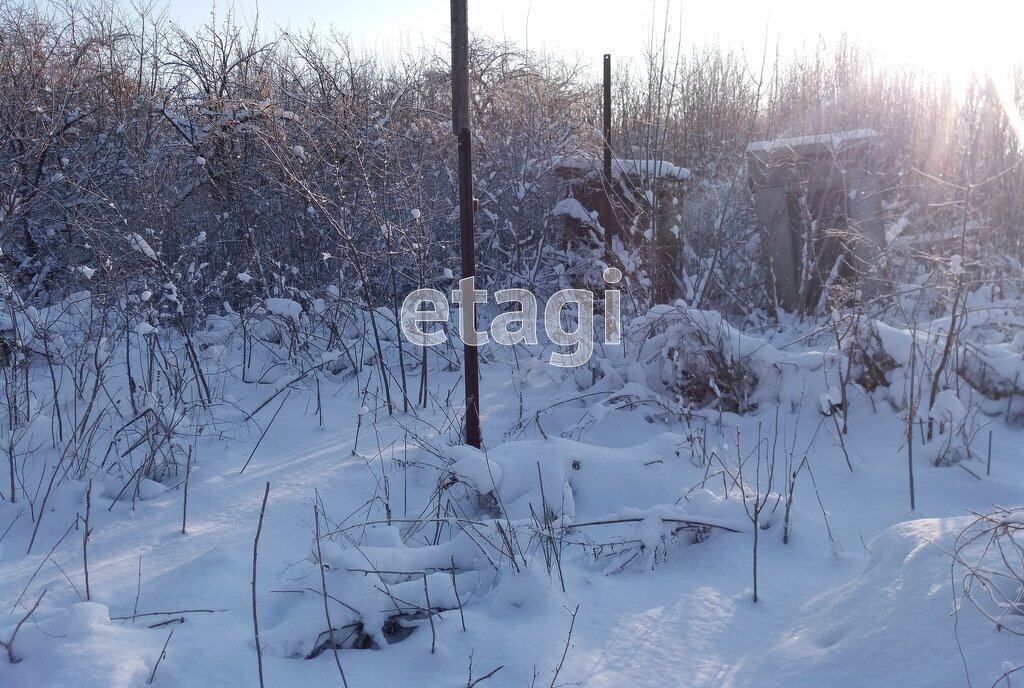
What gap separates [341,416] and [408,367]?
58.5 inches

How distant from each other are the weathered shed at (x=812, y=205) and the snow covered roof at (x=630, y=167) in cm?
85

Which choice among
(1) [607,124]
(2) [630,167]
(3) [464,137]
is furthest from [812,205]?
(3) [464,137]

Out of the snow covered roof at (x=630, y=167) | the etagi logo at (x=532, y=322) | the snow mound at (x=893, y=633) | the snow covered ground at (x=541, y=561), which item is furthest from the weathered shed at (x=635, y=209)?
the snow mound at (x=893, y=633)

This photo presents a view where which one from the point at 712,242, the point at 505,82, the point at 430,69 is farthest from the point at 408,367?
the point at 430,69

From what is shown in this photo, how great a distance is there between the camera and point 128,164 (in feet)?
27.6

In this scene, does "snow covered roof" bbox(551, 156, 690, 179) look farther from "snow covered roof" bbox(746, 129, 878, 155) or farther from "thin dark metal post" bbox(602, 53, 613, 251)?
"snow covered roof" bbox(746, 129, 878, 155)

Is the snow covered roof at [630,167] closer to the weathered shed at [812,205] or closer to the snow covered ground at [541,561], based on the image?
the weathered shed at [812,205]

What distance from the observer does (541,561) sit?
2.83 meters

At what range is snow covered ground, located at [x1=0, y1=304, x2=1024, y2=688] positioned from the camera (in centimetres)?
213

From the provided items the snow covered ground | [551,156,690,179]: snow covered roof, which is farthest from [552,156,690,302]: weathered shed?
the snow covered ground

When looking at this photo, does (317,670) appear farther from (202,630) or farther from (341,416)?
(341,416)

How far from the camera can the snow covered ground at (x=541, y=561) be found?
84.0 inches

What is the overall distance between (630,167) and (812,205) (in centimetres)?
190

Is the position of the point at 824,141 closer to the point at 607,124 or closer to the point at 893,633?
the point at 607,124
